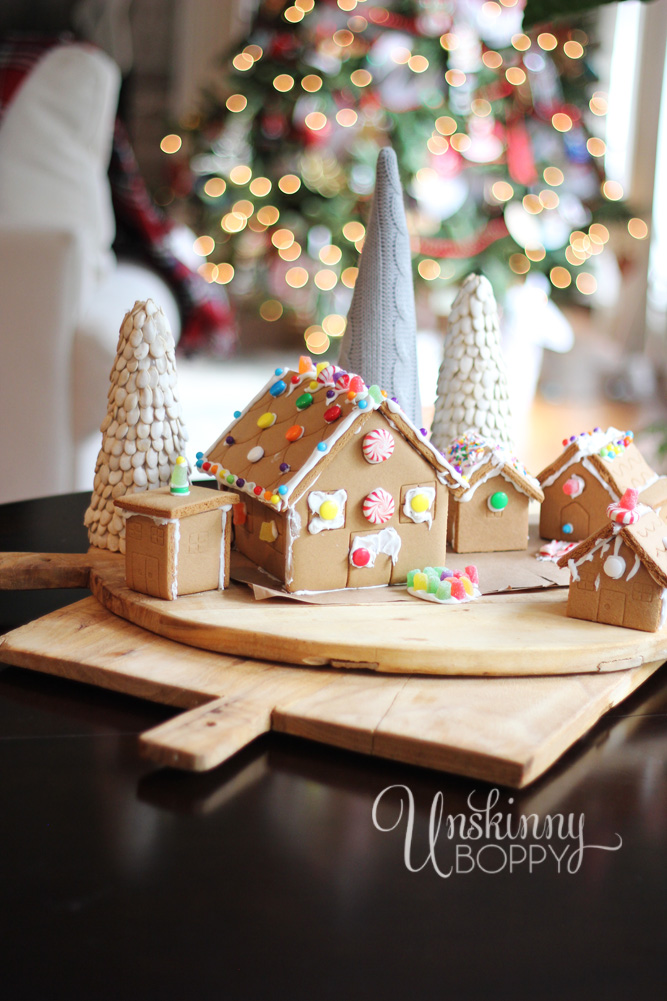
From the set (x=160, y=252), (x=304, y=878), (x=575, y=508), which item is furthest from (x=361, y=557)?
(x=160, y=252)

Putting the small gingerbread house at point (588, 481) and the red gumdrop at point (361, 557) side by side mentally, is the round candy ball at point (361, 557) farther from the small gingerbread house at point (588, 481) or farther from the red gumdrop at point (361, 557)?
the small gingerbread house at point (588, 481)

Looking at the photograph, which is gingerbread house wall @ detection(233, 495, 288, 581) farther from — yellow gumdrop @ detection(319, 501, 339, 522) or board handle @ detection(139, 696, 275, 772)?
board handle @ detection(139, 696, 275, 772)

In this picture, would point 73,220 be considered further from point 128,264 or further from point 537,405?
point 537,405

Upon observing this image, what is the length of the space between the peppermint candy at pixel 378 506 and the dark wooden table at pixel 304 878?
0.32 meters

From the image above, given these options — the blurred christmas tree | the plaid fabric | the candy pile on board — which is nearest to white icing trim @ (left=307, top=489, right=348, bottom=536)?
the candy pile on board

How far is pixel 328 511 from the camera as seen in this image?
98 centimetres

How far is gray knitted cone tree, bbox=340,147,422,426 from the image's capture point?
4.00 ft

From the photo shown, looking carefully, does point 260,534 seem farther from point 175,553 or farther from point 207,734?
point 207,734

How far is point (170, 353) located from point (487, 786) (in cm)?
63

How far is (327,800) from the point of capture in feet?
2.22

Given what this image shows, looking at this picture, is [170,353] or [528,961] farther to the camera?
[170,353]

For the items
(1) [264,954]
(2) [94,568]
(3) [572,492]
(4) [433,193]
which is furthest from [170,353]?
(4) [433,193]

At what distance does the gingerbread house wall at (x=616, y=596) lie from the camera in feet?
2.95

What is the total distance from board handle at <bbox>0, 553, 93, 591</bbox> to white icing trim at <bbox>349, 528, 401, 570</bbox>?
30 centimetres
